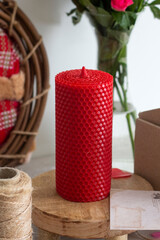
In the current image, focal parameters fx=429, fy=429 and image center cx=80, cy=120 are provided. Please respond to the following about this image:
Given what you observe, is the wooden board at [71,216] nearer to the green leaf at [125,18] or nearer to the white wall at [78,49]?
the green leaf at [125,18]

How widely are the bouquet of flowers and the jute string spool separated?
52 centimetres

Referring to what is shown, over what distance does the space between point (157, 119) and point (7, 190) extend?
1.23 feet

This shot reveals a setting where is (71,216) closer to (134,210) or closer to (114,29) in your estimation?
(134,210)

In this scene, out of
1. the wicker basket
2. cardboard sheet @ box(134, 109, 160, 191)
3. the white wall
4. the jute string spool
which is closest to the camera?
the jute string spool

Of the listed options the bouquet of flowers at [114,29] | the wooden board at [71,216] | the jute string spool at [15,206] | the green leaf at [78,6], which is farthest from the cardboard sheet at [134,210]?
the green leaf at [78,6]

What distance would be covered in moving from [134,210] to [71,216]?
120 mm

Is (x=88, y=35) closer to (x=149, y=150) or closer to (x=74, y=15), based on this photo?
(x=74, y=15)

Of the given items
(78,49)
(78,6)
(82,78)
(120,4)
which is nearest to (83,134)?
(82,78)

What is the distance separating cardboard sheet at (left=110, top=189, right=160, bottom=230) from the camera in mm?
749

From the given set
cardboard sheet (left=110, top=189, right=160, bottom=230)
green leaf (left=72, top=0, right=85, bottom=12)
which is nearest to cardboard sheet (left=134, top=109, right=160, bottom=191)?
cardboard sheet (left=110, top=189, right=160, bottom=230)

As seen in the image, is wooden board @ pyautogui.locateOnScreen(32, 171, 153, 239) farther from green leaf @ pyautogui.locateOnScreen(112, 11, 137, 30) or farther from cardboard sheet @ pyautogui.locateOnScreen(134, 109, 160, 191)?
green leaf @ pyautogui.locateOnScreen(112, 11, 137, 30)

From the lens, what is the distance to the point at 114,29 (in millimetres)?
1086

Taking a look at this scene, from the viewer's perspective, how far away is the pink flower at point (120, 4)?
976 millimetres

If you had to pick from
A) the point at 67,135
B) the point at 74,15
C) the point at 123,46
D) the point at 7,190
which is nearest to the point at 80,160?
the point at 67,135
